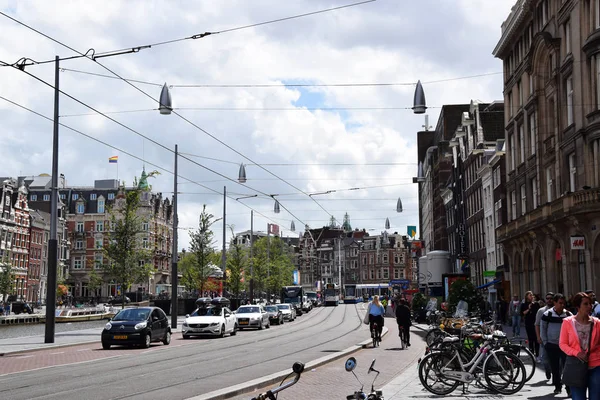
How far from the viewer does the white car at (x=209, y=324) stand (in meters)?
36.1

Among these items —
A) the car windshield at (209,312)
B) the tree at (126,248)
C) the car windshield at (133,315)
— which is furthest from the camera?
the tree at (126,248)

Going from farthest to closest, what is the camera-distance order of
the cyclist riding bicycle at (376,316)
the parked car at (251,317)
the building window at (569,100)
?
1. the parked car at (251,317)
2. the building window at (569,100)
3. the cyclist riding bicycle at (376,316)

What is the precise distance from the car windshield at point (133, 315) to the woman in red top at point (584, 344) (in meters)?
21.5

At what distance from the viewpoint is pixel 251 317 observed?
4516 centimetres

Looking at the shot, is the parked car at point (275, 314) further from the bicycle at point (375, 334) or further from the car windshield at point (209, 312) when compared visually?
the bicycle at point (375, 334)

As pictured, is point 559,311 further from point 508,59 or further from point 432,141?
point 432,141

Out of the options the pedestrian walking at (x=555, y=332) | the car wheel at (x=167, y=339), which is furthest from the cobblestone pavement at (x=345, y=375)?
the car wheel at (x=167, y=339)

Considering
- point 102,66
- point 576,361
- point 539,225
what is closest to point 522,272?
point 539,225

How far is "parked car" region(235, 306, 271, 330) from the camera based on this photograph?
44906mm

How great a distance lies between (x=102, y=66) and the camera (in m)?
24.7

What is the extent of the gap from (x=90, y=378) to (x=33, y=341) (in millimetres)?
16517

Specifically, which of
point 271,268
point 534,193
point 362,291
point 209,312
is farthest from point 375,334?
point 362,291

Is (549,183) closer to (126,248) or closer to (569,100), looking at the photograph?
(569,100)

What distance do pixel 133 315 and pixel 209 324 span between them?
743 cm
